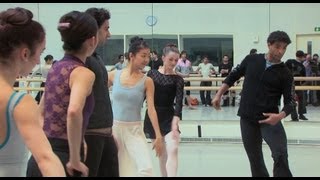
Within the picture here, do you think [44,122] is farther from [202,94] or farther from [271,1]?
[202,94]

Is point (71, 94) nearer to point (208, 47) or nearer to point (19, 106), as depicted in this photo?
point (19, 106)

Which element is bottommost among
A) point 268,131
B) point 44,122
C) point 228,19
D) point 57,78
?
point 268,131

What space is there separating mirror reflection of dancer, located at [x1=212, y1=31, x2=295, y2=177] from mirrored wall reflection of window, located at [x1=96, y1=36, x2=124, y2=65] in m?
7.41

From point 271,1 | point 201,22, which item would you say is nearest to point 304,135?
point 271,1

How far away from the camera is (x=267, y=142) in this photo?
4688mm

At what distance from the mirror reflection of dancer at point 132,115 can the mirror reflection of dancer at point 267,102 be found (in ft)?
2.63

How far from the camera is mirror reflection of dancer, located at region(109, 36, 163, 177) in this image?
14.8 ft

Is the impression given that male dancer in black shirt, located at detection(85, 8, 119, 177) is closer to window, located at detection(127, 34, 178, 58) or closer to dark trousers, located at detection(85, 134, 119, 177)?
dark trousers, located at detection(85, 134, 119, 177)

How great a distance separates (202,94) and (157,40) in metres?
3.34

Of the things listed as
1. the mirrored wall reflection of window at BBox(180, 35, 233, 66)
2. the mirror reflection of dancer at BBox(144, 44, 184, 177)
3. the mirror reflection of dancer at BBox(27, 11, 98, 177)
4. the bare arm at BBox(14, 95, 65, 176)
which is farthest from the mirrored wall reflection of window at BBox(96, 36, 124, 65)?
the bare arm at BBox(14, 95, 65, 176)

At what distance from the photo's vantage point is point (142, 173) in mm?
4379

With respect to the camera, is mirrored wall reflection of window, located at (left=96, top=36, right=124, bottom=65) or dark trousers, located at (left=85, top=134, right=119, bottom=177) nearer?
dark trousers, located at (left=85, top=134, right=119, bottom=177)

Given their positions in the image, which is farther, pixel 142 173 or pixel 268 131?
pixel 268 131

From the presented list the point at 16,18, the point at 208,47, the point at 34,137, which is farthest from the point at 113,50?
the point at 34,137
